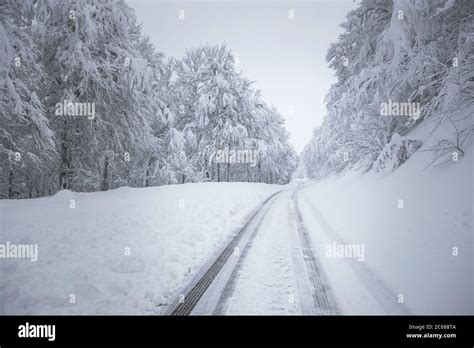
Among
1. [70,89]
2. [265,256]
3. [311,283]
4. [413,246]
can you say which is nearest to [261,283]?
[311,283]

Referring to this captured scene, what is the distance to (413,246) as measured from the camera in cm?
482

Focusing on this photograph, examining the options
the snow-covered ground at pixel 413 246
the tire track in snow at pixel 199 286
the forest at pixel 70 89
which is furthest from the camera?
the forest at pixel 70 89

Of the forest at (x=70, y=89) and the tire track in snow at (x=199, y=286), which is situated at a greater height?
the forest at (x=70, y=89)

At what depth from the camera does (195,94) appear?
24.8m

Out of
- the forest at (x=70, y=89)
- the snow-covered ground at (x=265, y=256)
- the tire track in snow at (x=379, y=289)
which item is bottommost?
the tire track in snow at (x=379, y=289)

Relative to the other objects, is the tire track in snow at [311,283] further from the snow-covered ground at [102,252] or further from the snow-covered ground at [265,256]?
the snow-covered ground at [102,252]

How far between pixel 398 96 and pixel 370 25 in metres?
4.60

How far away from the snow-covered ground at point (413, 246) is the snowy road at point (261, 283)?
38 centimetres

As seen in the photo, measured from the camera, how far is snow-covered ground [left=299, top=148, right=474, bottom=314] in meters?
3.54

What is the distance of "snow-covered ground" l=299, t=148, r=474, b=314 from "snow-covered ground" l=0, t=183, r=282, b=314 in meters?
3.17

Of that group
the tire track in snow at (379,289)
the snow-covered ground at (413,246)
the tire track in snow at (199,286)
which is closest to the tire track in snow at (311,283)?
the snow-covered ground at (413,246)

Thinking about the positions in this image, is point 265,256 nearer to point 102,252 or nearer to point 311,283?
point 311,283

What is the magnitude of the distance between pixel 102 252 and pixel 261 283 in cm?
375

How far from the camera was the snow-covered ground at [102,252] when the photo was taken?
359 centimetres
